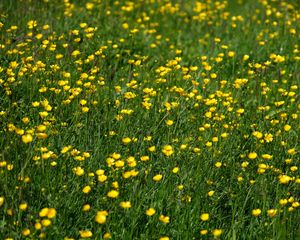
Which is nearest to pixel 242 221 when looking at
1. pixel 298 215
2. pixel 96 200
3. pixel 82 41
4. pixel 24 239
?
pixel 298 215

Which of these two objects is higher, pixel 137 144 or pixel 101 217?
pixel 101 217

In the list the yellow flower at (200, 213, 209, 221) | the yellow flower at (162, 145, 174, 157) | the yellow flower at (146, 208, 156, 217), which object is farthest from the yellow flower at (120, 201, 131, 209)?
the yellow flower at (162, 145, 174, 157)

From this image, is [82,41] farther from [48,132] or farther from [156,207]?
[156,207]

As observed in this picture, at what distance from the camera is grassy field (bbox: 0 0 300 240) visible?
9.62 ft

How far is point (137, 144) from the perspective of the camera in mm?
3555

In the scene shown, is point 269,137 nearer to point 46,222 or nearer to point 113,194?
point 113,194

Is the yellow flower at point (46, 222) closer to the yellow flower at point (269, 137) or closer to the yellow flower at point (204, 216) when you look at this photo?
the yellow flower at point (204, 216)

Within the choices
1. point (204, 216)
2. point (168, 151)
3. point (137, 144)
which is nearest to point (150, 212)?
point (204, 216)

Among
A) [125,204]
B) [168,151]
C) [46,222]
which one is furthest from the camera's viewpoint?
[168,151]

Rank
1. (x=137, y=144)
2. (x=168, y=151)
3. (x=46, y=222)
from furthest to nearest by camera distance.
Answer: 1. (x=137, y=144)
2. (x=168, y=151)
3. (x=46, y=222)

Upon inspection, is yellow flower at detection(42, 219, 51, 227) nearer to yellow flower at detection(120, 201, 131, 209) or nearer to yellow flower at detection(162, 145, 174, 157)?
yellow flower at detection(120, 201, 131, 209)

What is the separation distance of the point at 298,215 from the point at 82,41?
9.59ft

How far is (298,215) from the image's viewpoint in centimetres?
307

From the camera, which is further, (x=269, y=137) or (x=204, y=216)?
(x=269, y=137)
